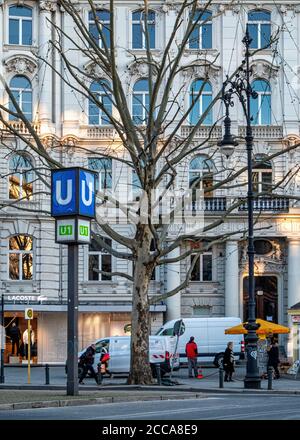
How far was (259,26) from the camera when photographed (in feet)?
193

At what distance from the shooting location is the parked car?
139 feet

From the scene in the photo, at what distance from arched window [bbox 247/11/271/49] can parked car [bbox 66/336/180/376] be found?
67.8 feet

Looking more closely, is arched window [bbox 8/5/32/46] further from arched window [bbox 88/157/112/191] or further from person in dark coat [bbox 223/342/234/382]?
person in dark coat [bbox 223/342/234/382]

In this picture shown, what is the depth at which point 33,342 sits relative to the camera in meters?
57.1

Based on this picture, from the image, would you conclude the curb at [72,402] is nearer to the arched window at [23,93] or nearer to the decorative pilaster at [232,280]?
the decorative pilaster at [232,280]

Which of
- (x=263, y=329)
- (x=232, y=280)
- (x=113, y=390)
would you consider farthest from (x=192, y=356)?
(x=232, y=280)

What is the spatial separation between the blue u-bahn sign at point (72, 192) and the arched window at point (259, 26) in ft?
115

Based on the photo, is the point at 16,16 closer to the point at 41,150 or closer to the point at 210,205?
the point at 210,205

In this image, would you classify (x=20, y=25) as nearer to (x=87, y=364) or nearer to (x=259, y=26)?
(x=259, y=26)

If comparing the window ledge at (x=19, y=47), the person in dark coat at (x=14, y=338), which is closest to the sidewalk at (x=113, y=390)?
the person in dark coat at (x=14, y=338)

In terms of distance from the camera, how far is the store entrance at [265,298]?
58.5 metres

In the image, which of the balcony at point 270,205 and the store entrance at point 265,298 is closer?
the balcony at point 270,205

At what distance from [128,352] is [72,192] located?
63.4 ft
